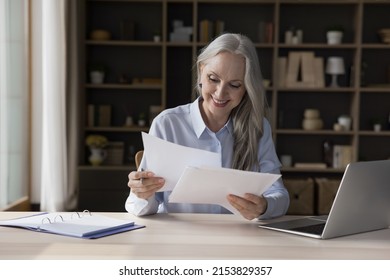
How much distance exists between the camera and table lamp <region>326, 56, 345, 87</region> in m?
5.52

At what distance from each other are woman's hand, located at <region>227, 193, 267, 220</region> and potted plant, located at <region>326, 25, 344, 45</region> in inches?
153

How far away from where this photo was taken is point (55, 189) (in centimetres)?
491

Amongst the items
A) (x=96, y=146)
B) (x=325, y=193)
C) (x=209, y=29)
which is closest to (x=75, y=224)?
(x=96, y=146)

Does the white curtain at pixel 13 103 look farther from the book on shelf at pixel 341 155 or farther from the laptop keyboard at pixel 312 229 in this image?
the laptop keyboard at pixel 312 229

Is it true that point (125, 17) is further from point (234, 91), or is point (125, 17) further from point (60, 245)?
point (60, 245)

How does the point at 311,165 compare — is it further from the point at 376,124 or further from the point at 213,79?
the point at 213,79

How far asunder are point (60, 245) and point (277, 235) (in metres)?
0.62

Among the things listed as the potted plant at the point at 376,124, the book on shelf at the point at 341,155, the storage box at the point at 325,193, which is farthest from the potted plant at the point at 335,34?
the storage box at the point at 325,193

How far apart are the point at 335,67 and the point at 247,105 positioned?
11.2 ft

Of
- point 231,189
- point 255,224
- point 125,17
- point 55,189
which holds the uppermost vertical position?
point 125,17

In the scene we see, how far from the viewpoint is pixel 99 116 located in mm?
5648

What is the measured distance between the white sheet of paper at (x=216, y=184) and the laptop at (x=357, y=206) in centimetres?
14

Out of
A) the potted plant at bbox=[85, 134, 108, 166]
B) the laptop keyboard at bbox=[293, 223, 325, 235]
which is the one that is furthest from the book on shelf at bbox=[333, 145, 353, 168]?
the laptop keyboard at bbox=[293, 223, 325, 235]
